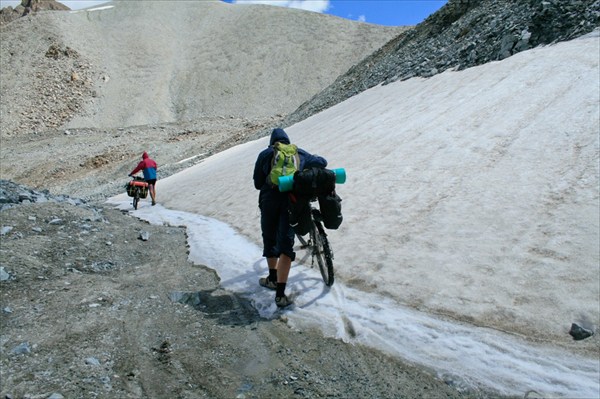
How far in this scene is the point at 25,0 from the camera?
11931 cm

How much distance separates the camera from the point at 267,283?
20.3 ft

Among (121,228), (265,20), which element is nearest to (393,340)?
(121,228)

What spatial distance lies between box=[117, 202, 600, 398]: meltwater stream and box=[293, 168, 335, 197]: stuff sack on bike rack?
128cm

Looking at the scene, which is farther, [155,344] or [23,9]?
[23,9]

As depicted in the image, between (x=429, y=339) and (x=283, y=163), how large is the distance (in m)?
2.47

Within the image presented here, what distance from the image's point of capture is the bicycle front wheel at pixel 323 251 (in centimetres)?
579

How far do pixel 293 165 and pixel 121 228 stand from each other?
5.64 meters

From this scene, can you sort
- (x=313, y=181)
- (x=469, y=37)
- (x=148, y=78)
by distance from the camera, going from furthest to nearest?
(x=148, y=78)
(x=469, y=37)
(x=313, y=181)

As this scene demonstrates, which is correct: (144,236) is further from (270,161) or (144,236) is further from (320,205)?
(320,205)

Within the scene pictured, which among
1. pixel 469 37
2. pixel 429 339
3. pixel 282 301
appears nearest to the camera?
pixel 429 339

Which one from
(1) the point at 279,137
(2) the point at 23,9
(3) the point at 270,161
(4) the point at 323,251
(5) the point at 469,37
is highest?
(2) the point at 23,9

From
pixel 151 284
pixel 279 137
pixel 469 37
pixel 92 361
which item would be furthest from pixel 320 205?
pixel 469 37

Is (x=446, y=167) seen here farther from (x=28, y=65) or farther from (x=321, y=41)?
(x=321, y=41)

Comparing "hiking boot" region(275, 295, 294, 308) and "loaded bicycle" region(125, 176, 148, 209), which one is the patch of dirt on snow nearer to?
"hiking boot" region(275, 295, 294, 308)
